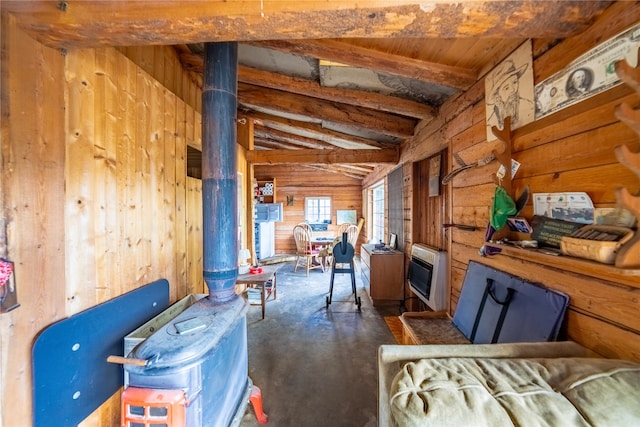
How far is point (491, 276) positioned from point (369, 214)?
15.8 feet

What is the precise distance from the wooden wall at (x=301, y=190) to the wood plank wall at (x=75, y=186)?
5.12 m

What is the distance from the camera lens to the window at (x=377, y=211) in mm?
5305

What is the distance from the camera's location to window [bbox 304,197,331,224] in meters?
7.02

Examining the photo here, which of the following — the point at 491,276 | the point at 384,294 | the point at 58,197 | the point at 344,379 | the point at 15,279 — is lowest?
the point at 344,379

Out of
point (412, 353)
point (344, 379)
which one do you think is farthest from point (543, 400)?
point (344, 379)

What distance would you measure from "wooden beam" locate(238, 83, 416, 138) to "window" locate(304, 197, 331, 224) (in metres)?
4.22

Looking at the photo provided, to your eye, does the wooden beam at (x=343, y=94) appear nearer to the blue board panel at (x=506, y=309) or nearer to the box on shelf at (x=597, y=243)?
the blue board panel at (x=506, y=309)

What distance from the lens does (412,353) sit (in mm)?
979

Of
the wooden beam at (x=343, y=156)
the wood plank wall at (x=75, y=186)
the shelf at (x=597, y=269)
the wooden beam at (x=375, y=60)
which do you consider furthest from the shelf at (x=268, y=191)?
the shelf at (x=597, y=269)

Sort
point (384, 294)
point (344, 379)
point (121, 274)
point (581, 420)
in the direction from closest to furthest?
point (581, 420)
point (121, 274)
point (344, 379)
point (384, 294)

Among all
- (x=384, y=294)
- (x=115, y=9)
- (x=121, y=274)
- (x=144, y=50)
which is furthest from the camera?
(x=384, y=294)

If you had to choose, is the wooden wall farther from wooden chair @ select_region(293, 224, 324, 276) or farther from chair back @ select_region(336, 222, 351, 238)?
wooden chair @ select_region(293, 224, 324, 276)

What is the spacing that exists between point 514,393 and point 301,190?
6484 mm

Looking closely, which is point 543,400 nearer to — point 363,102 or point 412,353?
point 412,353
